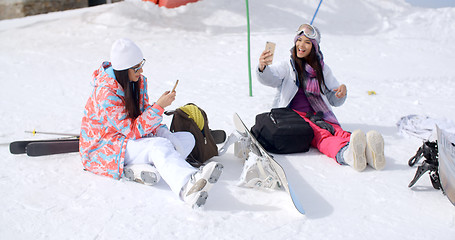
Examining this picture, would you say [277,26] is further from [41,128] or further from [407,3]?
[41,128]

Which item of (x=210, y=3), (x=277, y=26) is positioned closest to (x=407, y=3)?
(x=277, y=26)

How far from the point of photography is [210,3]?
9.20m

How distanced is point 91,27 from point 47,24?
2.76 ft

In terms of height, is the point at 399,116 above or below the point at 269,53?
below

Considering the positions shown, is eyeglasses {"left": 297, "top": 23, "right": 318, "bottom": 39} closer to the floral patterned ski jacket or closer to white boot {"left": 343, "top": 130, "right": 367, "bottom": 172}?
A: white boot {"left": 343, "top": 130, "right": 367, "bottom": 172}

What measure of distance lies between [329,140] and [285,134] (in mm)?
335

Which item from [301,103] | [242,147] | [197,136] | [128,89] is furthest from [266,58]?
[128,89]

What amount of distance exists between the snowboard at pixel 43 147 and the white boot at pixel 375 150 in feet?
6.79

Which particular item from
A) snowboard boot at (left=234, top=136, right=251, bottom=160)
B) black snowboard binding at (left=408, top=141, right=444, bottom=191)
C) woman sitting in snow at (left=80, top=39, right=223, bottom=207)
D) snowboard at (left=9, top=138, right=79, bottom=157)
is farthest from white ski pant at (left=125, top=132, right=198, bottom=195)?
black snowboard binding at (left=408, top=141, right=444, bottom=191)

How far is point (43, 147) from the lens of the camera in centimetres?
315

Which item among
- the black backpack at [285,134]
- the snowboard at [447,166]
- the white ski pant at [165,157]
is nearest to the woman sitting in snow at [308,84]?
the black backpack at [285,134]

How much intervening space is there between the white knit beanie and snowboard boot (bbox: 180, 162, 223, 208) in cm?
80

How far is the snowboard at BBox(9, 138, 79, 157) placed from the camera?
3127mm

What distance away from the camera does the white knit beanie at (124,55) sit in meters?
2.68
